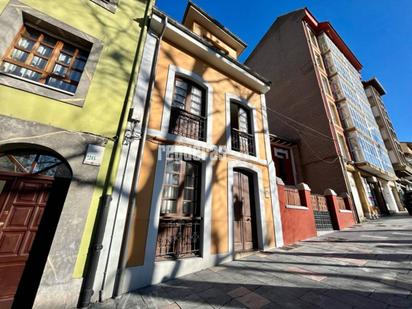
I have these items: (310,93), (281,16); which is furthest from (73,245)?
(281,16)

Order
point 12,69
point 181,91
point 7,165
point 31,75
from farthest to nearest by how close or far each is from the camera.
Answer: point 181,91 < point 31,75 < point 12,69 < point 7,165

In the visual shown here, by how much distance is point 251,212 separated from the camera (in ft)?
19.3

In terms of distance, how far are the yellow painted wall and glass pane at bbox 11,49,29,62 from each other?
2.74 metres

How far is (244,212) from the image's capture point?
5.68 m

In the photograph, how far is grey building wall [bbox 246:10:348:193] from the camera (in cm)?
1239

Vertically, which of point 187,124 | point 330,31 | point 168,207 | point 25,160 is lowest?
point 168,207

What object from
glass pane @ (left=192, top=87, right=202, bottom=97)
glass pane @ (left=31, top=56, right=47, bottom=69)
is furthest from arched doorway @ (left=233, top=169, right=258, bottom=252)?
glass pane @ (left=31, top=56, right=47, bottom=69)

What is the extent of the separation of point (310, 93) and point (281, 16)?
1048 centimetres

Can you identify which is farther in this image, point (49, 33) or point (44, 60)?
point (49, 33)

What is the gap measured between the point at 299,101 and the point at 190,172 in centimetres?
1401

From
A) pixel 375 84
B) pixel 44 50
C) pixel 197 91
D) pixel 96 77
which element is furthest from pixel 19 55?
pixel 375 84

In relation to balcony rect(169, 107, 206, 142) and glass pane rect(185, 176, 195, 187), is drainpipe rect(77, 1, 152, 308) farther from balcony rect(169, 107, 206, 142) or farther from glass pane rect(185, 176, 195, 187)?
glass pane rect(185, 176, 195, 187)

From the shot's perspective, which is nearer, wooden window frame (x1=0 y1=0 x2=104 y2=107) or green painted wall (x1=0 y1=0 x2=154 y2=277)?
green painted wall (x1=0 y1=0 x2=154 y2=277)

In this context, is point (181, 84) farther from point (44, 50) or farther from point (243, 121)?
point (44, 50)
